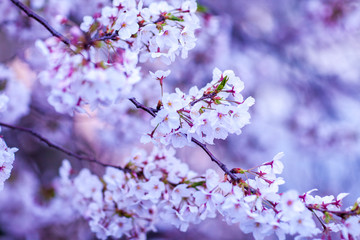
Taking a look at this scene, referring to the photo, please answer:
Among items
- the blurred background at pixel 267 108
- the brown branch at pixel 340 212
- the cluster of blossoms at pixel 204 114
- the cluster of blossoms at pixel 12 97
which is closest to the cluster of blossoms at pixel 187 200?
the brown branch at pixel 340 212

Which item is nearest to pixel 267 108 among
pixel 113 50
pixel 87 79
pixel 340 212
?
pixel 340 212

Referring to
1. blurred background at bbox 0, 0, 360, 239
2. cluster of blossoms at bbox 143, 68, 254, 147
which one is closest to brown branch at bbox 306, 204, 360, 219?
cluster of blossoms at bbox 143, 68, 254, 147

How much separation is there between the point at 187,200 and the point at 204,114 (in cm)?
48

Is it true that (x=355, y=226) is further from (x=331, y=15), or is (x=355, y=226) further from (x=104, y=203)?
(x=331, y=15)

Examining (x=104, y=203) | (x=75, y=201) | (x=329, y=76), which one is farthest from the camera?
(x=329, y=76)

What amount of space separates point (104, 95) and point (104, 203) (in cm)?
88

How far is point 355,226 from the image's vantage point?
119 centimetres

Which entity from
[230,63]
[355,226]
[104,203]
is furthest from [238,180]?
[230,63]

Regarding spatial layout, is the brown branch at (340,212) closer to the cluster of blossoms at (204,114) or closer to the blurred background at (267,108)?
the cluster of blossoms at (204,114)

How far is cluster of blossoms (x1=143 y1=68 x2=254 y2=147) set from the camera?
1232mm

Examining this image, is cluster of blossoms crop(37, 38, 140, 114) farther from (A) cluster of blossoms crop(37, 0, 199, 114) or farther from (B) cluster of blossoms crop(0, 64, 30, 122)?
(B) cluster of blossoms crop(0, 64, 30, 122)

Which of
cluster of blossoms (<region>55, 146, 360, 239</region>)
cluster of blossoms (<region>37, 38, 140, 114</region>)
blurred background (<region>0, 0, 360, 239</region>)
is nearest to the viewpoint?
cluster of blossoms (<region>37, 38, 140, 114</region>)

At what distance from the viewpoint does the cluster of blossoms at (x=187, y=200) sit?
120 centimetres

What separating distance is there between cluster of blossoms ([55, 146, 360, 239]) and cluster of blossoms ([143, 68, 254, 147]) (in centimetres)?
19
